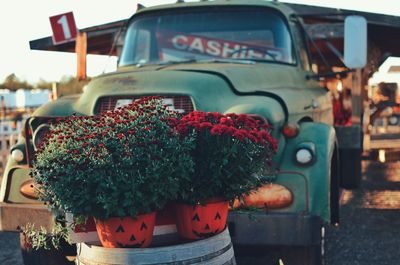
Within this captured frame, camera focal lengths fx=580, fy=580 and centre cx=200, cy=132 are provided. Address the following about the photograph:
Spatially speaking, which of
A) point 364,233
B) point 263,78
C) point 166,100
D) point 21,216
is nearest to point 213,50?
point 263,78

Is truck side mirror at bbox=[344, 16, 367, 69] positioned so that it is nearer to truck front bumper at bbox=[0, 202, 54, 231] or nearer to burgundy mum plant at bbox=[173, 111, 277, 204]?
burgundy mum plant at bbox=[173, 111, 277, 204]

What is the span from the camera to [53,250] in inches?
161

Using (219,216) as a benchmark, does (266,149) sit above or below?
above

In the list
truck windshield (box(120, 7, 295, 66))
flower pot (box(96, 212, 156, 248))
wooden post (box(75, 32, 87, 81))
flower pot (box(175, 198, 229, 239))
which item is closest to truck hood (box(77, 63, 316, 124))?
truck windshield (box(120, 7, 295, 66))

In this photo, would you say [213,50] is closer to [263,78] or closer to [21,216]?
[263,78]

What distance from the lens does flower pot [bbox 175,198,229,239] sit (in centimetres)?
278

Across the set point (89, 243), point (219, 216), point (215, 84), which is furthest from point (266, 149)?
point (215, 84)

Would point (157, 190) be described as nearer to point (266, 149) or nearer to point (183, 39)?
point (266, 149)

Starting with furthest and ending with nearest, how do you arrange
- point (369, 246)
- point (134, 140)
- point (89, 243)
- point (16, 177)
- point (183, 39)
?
point (369, 246) < point (183, 39) < point (16, 177) < point (89, 243) < point (134, 140)

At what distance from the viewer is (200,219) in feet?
9.13

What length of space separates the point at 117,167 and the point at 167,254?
0.44 metres

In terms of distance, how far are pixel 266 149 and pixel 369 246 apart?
309 centimetres

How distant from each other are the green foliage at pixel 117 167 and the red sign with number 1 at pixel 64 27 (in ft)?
12.0

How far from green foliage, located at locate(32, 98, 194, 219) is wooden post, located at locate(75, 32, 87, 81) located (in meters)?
2.98
